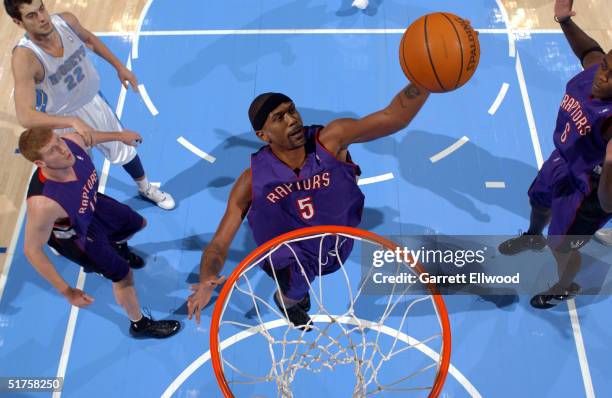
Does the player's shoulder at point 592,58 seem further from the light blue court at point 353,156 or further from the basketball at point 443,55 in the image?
the light blue court at point 353,156

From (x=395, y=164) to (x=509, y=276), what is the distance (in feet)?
4.86

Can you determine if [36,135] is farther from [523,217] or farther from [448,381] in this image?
[523,217]

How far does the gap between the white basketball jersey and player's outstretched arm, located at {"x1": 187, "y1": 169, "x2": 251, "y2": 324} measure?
172 cm

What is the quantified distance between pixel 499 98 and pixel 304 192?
10.3 ft

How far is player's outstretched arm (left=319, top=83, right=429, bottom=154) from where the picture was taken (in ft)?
11.2

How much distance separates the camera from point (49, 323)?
188 inches

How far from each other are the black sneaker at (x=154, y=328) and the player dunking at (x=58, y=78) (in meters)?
1.32

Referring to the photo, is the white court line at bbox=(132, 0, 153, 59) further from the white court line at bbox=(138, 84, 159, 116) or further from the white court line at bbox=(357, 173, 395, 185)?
the white court line at bbox=(357, 173, 395, 185)

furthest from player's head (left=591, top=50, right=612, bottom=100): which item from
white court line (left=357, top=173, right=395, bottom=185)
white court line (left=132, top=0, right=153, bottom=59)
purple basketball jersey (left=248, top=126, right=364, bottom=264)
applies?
white court line (left=132, top=0, right=153, bottom=59)

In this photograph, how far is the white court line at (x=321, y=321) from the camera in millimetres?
4418

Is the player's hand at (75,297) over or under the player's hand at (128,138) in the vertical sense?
under

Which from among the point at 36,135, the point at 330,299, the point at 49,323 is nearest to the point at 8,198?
the point at 49,323

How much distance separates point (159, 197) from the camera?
17.4ft

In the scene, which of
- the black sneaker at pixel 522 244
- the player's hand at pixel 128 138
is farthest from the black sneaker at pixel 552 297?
the player's hand at pixel 128 138
